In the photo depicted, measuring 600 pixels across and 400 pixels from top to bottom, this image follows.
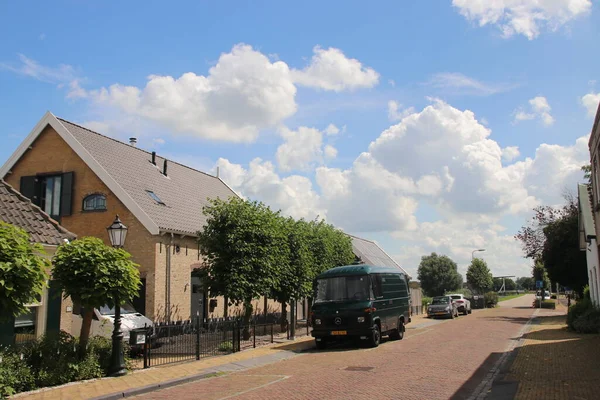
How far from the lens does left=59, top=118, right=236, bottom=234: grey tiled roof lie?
23266 mm

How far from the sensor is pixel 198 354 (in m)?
15.8

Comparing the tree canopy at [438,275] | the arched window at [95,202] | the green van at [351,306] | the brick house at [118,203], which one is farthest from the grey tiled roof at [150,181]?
the tree canopy at [438,275]

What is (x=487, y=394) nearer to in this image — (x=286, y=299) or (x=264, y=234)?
(x=264, y=234)

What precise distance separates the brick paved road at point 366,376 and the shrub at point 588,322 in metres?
4.63

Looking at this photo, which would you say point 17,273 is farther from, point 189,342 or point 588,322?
point 588,322

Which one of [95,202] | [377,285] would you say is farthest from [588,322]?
[95,202]

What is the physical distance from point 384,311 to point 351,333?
2.08m

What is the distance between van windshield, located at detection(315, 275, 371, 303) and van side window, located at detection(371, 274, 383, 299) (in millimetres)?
299

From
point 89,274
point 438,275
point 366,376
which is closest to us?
point 89,274

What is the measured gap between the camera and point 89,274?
39.3 feet

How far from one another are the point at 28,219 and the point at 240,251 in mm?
7437

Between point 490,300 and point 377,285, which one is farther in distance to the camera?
point 490,300

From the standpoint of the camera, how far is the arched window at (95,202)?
22.9 m

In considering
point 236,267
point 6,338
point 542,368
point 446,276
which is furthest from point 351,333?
point 446,276
